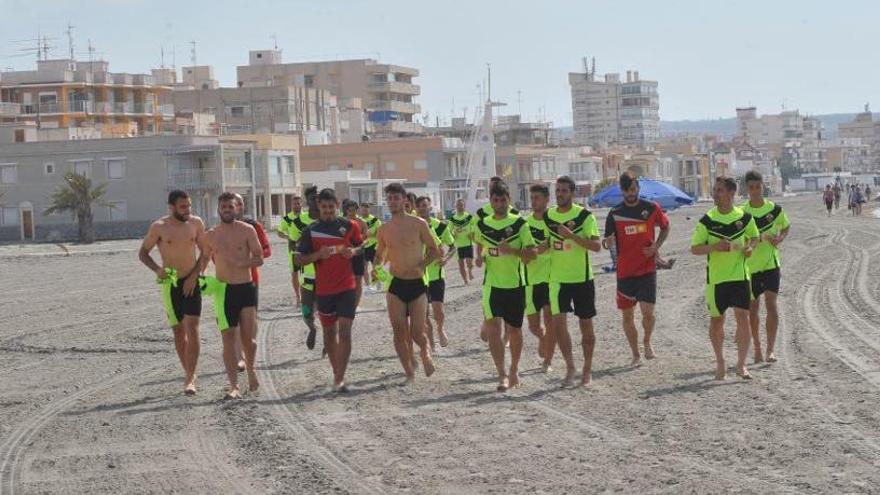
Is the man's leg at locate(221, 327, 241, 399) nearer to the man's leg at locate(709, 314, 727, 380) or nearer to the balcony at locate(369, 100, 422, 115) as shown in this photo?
the man's leg at locate(709, 314, 727, 380)

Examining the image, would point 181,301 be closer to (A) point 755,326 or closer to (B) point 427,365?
(B) point 427,365

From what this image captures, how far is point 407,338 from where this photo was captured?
13.4 metres

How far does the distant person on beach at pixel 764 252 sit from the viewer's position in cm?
1416

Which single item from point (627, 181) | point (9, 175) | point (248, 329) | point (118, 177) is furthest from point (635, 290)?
point (9, 175)

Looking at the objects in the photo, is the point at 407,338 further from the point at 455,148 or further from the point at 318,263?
the point at 455,148

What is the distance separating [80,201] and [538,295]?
194 ft

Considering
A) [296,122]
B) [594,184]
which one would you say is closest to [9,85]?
[296,122]

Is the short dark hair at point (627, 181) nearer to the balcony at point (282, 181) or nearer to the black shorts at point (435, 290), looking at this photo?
the black shorts at point (435, 290)

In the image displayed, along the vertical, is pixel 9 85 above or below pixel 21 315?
above

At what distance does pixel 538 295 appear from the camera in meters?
13.6

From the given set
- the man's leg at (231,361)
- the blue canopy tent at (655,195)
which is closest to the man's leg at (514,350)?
the man's leg at (231,361)

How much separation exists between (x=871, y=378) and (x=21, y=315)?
629 inches

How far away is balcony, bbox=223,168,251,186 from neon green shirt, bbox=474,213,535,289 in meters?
64.4

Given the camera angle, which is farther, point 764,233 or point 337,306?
Result: point 764,233
